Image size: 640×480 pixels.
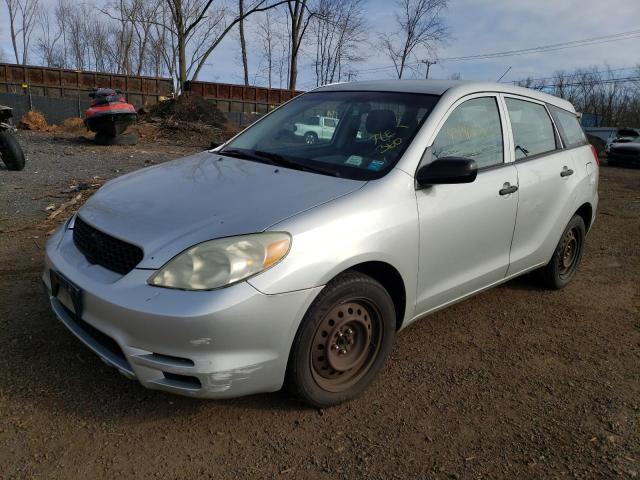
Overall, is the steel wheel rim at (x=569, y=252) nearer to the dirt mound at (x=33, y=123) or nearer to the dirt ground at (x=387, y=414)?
the dirt ground at (x=387, y=414)

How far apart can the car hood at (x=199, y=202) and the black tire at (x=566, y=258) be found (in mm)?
2405

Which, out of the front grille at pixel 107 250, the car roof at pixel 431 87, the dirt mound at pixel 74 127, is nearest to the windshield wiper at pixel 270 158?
the car roof at pixel 431 87

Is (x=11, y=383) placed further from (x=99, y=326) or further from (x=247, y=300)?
(x=247, y=300)

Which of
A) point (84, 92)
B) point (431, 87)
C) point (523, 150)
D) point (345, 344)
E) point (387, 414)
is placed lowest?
point (387, 414)

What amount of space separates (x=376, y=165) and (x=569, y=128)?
2.47 meters

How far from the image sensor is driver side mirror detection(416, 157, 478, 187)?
108 inches

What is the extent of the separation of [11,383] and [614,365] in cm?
357

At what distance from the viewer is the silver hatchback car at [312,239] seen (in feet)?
7.26

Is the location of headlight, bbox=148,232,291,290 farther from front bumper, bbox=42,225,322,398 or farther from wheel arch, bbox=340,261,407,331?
wheel arch, bbox=340,261,407,331

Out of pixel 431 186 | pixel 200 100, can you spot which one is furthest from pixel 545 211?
pixel 200 100

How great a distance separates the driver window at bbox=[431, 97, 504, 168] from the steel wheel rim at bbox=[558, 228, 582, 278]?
1359 millimetres

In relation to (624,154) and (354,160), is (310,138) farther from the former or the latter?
(624,154)

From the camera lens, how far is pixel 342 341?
8.67ft

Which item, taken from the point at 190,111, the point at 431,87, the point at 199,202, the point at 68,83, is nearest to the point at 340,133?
the point at 431,87
